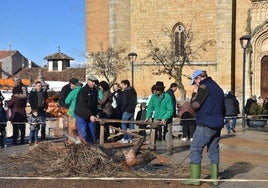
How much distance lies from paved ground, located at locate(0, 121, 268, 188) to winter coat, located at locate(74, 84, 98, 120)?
6.76ft

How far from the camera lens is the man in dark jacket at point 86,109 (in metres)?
10.8

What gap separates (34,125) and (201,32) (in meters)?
20.6

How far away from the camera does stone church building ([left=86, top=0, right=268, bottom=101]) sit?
101 feet

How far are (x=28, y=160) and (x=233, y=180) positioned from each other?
4325mm

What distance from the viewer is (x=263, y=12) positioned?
100ft

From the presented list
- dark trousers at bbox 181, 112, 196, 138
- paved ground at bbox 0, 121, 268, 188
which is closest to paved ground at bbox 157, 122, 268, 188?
paved ground at bbox 0, 121, 268, 188

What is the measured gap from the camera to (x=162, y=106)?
38.5 feet

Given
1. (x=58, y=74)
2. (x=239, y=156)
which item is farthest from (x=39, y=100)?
(x=58, y=74)

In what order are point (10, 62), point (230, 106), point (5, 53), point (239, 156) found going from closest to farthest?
1. point (239, 156)
2. point (230, 106)
3. point (10, 62)
4. point (5, 53)

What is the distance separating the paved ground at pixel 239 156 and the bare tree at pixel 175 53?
49.9 feet

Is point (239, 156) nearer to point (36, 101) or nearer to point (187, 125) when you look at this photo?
point (187, 125)

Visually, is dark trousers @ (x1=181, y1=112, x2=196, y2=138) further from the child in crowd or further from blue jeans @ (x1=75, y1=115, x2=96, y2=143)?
blue jeans @ (x1=75, y1=115, x2=96, y2=143)

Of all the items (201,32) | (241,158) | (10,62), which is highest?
(10,62)

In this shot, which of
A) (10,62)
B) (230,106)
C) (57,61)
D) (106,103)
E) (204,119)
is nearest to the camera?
(204,119)
